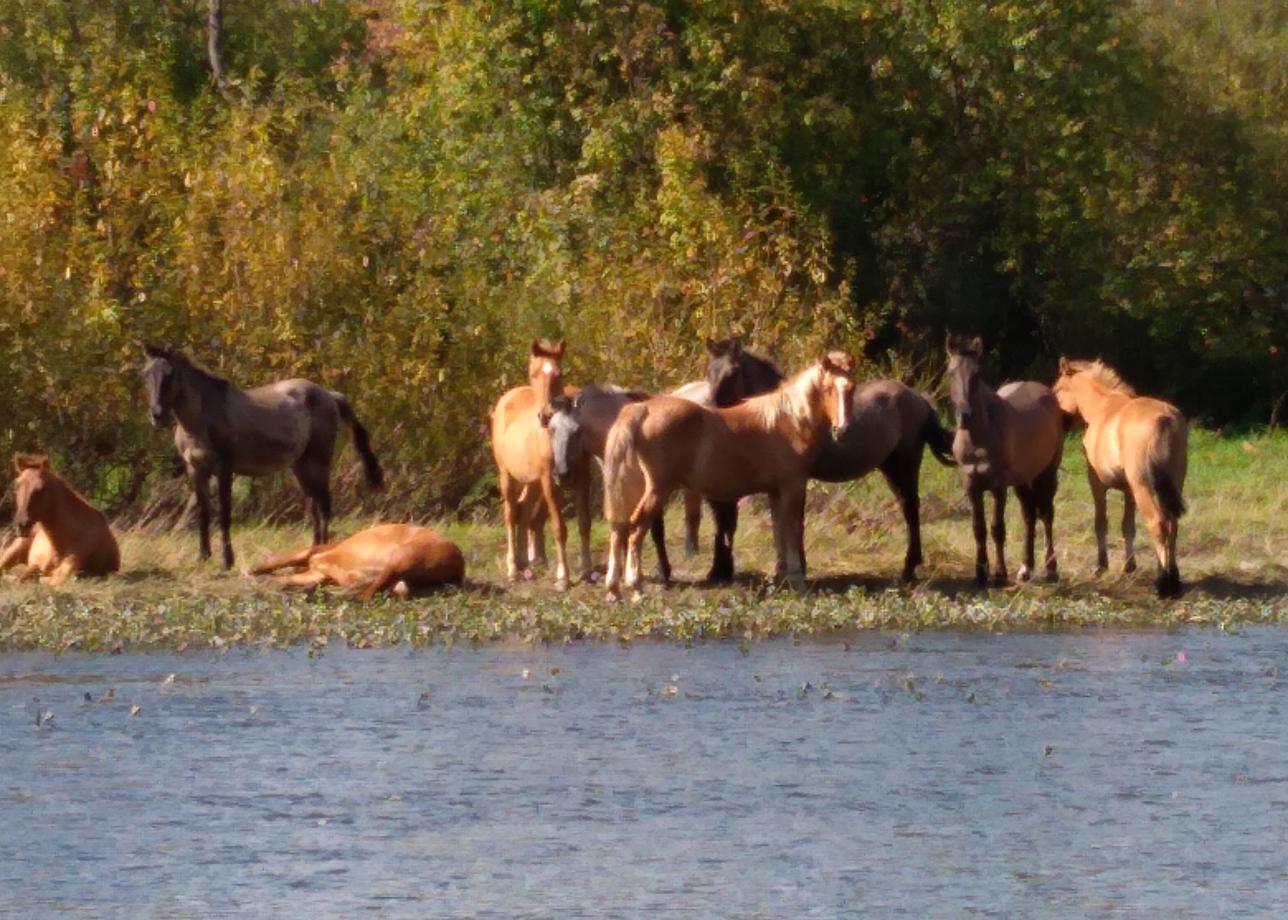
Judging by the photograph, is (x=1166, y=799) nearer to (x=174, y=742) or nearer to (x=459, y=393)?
(x=174, y=742)

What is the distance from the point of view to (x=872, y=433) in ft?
60.2

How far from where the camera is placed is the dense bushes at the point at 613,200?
73.0ft

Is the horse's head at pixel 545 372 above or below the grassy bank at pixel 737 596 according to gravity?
above

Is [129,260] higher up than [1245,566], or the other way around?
[129,260]

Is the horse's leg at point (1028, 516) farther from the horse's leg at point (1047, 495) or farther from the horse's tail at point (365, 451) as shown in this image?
the horse's tail at point (365, 451)

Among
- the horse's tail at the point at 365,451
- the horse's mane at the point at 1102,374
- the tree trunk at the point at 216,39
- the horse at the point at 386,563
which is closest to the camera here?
the horse at the point at 386,563

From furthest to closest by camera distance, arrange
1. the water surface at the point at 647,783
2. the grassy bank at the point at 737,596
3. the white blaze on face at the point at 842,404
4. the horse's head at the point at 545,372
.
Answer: the horse's head at the point at 545,372
the white blaze on face at the point at 842,404
the grassy bank at the point at 737,596
the water surface at the point at 647,783

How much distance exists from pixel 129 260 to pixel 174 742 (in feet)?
39.6

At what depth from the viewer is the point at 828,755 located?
10.8 meters

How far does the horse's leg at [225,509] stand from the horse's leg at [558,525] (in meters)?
2.43

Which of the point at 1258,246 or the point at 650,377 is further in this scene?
the point at 1258,246

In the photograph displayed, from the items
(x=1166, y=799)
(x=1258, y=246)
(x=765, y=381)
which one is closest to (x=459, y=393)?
(x=765, y=381)

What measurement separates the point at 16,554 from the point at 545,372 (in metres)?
4.05

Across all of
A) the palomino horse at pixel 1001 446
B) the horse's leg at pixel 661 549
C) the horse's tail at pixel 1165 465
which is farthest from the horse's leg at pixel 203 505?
the horse's tail at pixel 1165 465
